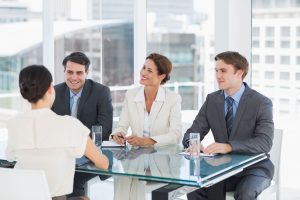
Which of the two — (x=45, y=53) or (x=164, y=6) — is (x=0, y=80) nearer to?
(x=45, y=53)

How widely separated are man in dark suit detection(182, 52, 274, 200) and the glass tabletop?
0.37 feet

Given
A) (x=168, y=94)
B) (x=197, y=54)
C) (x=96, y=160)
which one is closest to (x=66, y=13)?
(x=197, y=54)

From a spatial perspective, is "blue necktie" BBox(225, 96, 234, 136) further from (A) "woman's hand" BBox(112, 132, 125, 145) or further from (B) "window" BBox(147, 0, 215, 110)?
(B) "window" BBox(147, 0, 215, 110)

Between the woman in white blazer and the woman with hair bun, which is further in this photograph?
the woman in white blazer

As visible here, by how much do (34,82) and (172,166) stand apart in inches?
31.7

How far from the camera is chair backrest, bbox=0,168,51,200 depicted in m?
2.35

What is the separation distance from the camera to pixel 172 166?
283 cm

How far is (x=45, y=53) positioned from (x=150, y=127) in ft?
7.29

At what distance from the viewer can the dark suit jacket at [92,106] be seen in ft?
12.9

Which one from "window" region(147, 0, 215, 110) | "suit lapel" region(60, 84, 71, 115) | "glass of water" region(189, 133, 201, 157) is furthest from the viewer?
"window" region(147, 0, 215, 110)

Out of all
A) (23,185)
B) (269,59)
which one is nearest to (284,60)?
(269,59)

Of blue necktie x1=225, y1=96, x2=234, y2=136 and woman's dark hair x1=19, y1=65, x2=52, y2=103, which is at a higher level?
woman's dark hair x1=19, y1=65, x2=52, y2=103

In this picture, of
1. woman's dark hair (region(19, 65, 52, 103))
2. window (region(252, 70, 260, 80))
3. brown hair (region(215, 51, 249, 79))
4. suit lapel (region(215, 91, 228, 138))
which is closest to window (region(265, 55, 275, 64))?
window (region(252, 70, 260, 80))

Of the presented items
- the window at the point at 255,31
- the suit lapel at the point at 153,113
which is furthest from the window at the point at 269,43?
the suit lapel at the point at 153,113
